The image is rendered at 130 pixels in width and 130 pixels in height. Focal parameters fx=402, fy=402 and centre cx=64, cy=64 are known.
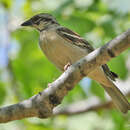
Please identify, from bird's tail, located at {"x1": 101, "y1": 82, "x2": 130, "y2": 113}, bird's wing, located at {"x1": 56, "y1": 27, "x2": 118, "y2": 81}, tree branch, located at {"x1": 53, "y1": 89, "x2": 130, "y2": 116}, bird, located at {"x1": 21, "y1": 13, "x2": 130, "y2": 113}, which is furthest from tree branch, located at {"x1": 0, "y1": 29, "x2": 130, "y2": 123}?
tree branch, located at {"x1": 53, "y1": 89, "x2": 130, "y2": 116}

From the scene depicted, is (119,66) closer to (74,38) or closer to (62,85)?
(74,38)

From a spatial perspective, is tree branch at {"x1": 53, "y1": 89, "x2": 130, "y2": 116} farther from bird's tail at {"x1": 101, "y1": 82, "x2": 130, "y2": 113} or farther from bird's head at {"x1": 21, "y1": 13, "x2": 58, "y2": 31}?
bird's head at {"x1": 21, "y1": 13, "x2": 58, "y2": 31}

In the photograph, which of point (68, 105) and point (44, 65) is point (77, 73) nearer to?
point (44, 65)

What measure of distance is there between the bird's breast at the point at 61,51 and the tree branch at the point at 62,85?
109cm

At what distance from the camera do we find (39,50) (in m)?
5.68

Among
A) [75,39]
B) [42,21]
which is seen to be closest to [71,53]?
[75,39]

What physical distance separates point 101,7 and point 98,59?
2230 mm

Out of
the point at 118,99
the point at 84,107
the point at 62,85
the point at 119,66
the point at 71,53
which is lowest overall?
the point at 84,107

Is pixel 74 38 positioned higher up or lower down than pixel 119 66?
higher up

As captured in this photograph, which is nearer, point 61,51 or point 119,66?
point 61,51

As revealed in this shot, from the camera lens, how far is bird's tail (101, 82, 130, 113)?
444 centimetres

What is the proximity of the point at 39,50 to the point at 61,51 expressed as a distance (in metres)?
1.10

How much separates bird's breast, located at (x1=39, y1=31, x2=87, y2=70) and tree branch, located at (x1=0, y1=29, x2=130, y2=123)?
1091 mm

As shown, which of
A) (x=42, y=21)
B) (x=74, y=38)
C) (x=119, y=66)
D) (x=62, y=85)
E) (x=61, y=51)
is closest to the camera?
(x=62, y=85)
